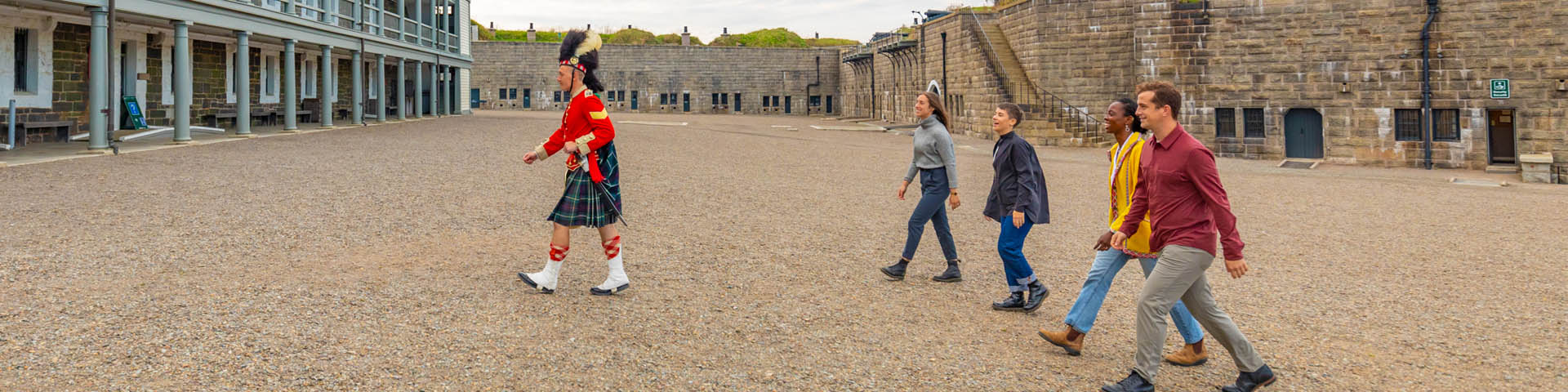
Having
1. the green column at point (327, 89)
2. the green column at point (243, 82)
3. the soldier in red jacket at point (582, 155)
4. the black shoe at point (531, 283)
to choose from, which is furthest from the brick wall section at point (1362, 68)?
the black shoe at point (531, 283)

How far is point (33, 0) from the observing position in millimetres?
13656

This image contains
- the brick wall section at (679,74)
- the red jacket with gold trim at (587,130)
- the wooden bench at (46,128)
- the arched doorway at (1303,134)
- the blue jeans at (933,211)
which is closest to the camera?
the red jacket with gold trim at (587,130)

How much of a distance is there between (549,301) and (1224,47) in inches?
888

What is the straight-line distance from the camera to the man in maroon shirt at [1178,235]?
395cm

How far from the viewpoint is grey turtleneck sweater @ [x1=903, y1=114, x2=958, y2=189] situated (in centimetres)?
648

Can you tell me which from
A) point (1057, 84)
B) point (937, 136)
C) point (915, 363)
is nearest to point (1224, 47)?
point (1057, 84)

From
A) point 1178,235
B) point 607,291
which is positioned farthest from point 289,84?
point 1178,235

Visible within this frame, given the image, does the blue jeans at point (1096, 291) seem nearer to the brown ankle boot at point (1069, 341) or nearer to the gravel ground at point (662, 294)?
the brown ankle boot at point (1069, 341)

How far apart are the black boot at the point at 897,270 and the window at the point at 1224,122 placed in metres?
20.6

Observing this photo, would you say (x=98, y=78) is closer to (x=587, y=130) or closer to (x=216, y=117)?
(x=216, y=117)

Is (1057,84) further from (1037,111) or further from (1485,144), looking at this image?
(1485,144)

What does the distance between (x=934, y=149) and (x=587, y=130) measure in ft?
7.35

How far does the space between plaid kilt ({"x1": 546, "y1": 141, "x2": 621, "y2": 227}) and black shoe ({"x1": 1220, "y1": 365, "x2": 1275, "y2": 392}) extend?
335 cm

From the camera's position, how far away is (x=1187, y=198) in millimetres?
4047
